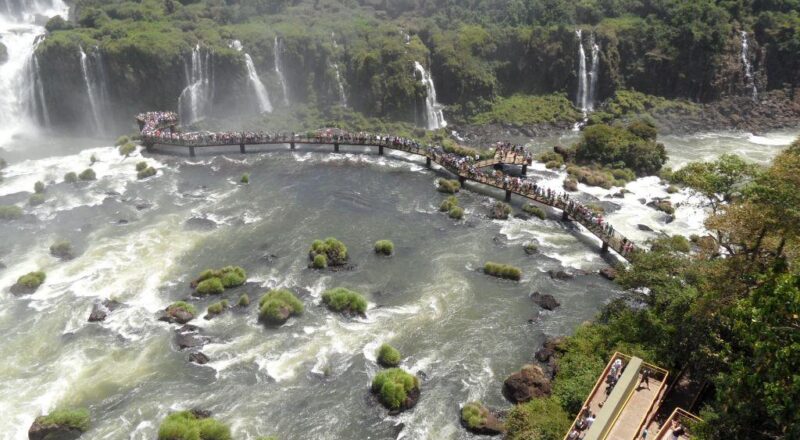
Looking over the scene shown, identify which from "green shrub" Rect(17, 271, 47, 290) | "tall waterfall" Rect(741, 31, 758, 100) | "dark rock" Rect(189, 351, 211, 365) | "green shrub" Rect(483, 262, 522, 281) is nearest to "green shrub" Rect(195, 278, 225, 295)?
"dark rock" Rect(189, 351, 211, 365)

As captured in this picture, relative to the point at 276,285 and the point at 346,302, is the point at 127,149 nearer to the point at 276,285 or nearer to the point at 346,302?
the point at 276,285

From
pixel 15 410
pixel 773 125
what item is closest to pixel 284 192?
pixel 15 410

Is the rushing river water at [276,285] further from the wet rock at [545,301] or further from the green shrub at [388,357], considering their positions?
the green shrub at [388,357]

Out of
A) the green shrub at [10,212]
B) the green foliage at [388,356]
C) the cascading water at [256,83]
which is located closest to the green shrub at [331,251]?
the green foliage at [388,356]

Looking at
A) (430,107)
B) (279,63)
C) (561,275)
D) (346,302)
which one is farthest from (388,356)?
(279,63)

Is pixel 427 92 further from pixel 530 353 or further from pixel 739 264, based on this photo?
pixel 739 264

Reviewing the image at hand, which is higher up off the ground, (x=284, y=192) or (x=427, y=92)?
(x=427, y=92)

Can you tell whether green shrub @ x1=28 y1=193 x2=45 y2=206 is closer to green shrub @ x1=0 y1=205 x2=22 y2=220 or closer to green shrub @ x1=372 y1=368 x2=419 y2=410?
green shrub @ x1=0 y1=205 x2=22 y2=220
